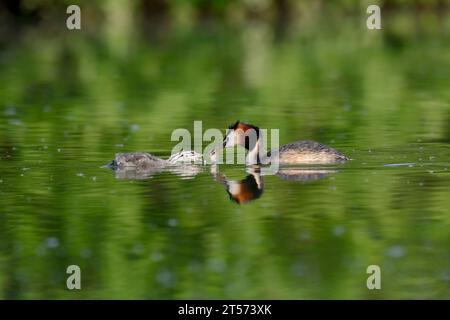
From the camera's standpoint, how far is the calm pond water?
36.0 ft

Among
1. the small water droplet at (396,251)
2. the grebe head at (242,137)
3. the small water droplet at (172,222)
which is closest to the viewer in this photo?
the small water droplet at (396,251)

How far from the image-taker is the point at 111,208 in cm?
1373

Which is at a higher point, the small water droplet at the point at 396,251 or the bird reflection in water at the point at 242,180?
the bird reflection in water at the point at 242,180

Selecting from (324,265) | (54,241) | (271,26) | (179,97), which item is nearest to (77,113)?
(179,97)

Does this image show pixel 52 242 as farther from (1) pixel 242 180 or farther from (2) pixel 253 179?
(2) pixel 253 179

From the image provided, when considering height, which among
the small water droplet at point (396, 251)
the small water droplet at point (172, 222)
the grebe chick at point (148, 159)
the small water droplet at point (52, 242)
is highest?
the grebe chick at point (148, 159)

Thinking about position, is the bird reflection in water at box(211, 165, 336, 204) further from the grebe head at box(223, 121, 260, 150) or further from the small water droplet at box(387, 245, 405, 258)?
the small water droplet at box(387, 245, 405, 258)

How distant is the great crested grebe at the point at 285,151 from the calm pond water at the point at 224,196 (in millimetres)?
231

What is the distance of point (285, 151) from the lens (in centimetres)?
1656

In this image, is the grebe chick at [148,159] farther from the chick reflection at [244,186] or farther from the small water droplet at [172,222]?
the small water droplet at [172,222]

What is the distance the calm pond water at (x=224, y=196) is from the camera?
36.0 ft

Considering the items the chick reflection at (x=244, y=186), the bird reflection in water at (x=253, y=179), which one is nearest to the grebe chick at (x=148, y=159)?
the bird reflection in water at (x=253, y=179)

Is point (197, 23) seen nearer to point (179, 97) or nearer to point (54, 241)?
point (179, 97)
